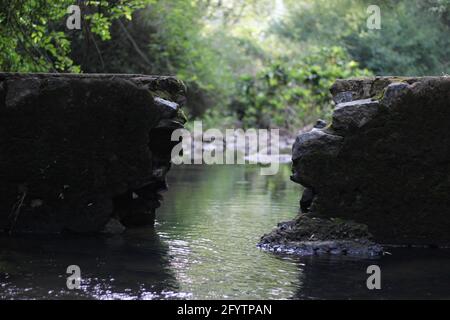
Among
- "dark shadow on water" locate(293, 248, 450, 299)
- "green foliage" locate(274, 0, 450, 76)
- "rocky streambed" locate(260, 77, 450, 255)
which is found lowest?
"dark shadow on water" locate(293, 248, 450, 299)

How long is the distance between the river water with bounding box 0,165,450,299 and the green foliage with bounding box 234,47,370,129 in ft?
55.9

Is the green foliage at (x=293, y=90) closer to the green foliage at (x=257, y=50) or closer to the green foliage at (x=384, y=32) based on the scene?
the green foliage at (x=257, y=50)

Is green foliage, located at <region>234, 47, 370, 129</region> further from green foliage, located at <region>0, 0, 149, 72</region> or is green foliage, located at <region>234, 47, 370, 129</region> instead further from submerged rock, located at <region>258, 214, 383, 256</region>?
submerged rock, located at <region>258, 214, 383, 256</region>

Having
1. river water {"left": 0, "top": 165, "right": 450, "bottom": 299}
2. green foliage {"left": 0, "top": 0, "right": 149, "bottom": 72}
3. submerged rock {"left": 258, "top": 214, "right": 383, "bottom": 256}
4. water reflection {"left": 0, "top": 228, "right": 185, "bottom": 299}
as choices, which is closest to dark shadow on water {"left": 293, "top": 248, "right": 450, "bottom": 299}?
river water {"left": 0, "top": 165, "right": 450, "bottom": 299}

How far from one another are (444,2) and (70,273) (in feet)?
41.9

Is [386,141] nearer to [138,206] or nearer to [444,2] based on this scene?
[138,206]

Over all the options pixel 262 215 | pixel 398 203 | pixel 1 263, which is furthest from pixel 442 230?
pixel 1 263

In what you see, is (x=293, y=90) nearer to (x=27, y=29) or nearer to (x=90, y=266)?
(x=27, y=29)

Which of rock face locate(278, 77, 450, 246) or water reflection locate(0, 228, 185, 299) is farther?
rock face locate(278, 77, 450, 246)

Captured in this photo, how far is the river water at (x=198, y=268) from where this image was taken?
20.3ft

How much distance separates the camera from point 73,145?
8.53 m

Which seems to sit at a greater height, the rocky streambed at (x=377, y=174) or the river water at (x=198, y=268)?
the rocky streambed at (x=377, y=174)

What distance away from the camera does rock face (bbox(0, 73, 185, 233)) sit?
844 centimetres

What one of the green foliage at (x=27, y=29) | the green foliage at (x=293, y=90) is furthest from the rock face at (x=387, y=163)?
the green foliage at (x=293, y=90)
